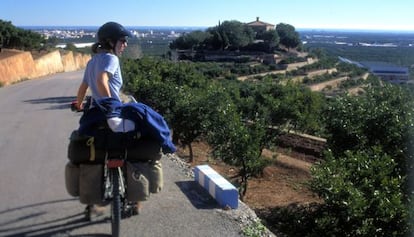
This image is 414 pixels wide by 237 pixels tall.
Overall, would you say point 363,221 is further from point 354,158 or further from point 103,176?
point 103,176

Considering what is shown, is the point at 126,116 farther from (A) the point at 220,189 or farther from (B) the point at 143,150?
(A) the point at 220,189

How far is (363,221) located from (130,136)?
317 cm

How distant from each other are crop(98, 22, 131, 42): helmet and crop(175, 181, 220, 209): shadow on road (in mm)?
2142

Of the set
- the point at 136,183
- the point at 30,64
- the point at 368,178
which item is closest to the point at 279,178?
the point at 368,178

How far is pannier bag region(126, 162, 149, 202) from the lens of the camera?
4.66m

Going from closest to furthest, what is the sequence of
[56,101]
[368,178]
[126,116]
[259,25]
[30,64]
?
1. [126,116]
2. [368,178]
3. [56,101]
4. [30,64]
5. [259,25]

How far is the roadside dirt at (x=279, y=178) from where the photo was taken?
450 inches

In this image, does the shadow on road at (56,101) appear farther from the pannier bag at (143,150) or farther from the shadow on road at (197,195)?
the pannier bag at (143,150)

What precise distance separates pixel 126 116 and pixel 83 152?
545mm

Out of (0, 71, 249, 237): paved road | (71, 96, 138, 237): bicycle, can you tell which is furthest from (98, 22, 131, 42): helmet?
(0, 71, 249, 237): paved road

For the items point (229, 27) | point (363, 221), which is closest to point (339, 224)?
point (363, 221)

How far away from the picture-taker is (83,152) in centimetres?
462

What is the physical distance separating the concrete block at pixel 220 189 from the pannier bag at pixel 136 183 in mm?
1265

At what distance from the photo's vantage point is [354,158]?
284 inches
